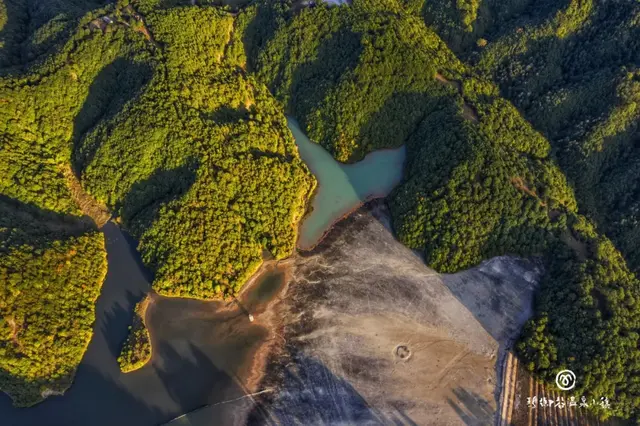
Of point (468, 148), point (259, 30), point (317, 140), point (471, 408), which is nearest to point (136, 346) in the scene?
point (317, 140)

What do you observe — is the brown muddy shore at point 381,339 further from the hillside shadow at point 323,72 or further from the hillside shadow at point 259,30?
the hillside shadow at point 259,30

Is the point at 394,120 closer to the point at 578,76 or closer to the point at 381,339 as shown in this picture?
the point at 578,76

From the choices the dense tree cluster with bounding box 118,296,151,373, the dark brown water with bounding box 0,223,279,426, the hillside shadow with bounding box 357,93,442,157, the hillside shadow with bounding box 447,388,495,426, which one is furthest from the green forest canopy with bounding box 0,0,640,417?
the hillside shadow with bounding box 447,388,495,426

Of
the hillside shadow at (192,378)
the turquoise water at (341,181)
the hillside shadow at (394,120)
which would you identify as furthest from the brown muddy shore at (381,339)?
the hillside shadow at (394,120)

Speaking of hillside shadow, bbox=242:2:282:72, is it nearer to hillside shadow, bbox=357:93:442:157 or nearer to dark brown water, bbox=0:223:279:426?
hillside shadow, bbox=357:93:442:157

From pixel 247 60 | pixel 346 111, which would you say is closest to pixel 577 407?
pixel 346 111

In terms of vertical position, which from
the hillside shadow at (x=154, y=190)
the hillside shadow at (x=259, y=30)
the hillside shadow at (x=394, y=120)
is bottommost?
the hillside shadow at (x=394, y=120)

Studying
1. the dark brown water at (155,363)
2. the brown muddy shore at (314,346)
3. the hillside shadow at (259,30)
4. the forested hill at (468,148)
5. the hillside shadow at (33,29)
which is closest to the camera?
the dark brown water at (155,363)
